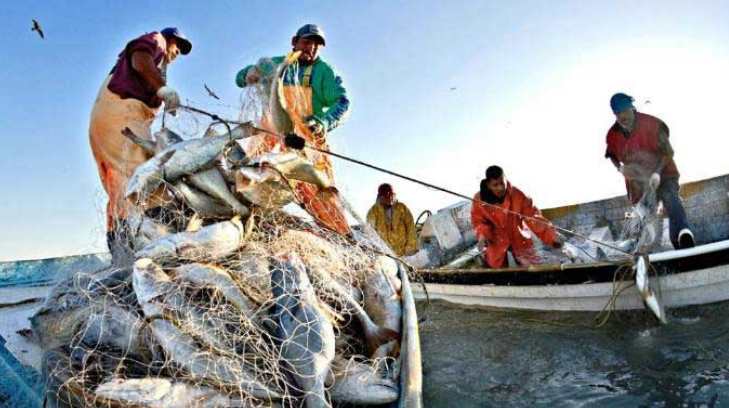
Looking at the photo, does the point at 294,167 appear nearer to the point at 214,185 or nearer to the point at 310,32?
the point at 214,185

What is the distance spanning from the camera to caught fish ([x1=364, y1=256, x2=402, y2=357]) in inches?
121

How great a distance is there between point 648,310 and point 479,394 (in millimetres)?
2549

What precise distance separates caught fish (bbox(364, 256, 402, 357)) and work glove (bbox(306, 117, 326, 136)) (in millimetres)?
Result: 1597

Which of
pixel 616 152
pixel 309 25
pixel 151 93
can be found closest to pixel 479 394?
pixel 151 93

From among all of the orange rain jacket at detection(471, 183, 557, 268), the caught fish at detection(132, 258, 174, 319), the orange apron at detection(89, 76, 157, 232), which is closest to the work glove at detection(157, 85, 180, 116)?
the orange apron at detection(89, 76, 157, 232)

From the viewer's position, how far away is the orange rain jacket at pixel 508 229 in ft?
23.5

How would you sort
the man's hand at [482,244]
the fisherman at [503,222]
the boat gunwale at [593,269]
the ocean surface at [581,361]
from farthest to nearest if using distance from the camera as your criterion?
1. the man's hand at [482,244]
2. the fisherman at [503,222]
3. the boat gunwale at [593,269]
4. the ocean surface at [581,361]

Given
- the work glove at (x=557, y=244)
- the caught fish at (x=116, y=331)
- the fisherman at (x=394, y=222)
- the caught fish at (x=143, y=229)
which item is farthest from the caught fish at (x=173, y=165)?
the fisherman at (x=394, y=222)

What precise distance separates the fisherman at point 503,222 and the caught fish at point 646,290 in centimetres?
212

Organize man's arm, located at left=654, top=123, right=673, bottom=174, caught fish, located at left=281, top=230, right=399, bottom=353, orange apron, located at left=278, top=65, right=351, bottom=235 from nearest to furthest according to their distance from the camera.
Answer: caught fish, located at left=281, top=230, right=399, bottom=353
orange apron, located at left=278, top=65, right=351, bottom=235
man's arm, located at left=654, top=123, right=673, bottom=174

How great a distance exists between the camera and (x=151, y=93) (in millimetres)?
4156

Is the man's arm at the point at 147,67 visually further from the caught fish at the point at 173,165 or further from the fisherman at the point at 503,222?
the fisherman at the point at 503,222

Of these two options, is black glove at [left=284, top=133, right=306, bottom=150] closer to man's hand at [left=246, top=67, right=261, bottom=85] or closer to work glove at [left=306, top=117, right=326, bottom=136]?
man's hand at [left=246, top=67, right=261, bottom=85]

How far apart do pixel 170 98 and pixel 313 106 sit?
1.92m
